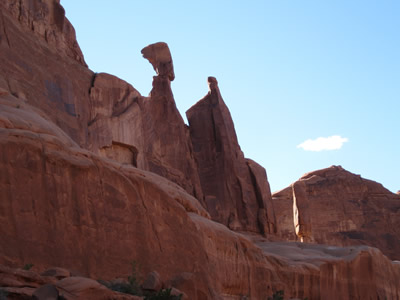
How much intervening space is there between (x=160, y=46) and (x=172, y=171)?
379 inches

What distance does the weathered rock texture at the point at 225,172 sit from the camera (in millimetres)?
47656

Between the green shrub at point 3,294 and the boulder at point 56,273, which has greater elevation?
the boulder at point 56,273

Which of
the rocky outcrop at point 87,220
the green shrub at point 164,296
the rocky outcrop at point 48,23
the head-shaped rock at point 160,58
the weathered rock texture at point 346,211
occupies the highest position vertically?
the head-shaped rock at point 160,58

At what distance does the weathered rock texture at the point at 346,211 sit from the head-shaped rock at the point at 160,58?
786 inches

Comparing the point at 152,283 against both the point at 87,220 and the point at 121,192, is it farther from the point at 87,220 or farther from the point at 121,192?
the point at 121,192

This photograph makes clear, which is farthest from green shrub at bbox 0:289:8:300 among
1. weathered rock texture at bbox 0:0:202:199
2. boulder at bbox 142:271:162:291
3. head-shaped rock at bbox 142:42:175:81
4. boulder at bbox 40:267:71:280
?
head-shaped rock at bbox 142:42:175:81

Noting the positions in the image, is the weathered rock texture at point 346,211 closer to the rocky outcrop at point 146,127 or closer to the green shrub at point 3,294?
the rocky outcrop at point 146,127

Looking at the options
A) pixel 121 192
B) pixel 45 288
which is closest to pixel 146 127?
pixel 121 192

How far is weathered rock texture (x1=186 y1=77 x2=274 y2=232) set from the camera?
47.7 meters

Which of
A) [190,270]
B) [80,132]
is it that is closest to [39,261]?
[190,270]

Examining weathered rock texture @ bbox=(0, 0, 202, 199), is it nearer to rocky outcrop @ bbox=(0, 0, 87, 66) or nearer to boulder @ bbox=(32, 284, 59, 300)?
rocky outcrop @ bbox=(0, 0, 87, 66)

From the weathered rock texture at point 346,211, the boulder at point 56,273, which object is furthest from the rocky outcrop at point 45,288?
the weathered rock texture at point 346,211

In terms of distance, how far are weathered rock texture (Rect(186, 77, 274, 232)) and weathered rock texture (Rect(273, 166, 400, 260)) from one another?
430 inches

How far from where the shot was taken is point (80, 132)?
30.7 metres
